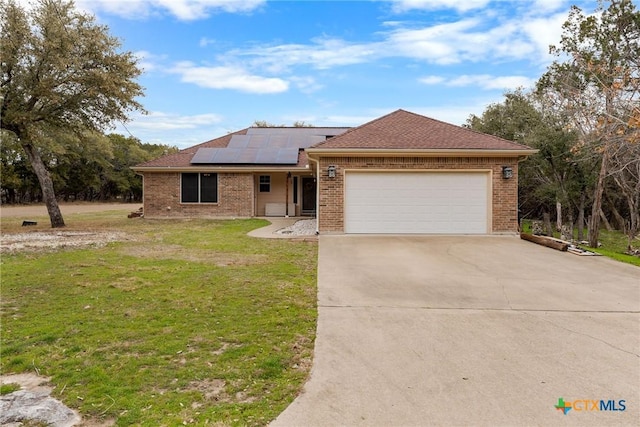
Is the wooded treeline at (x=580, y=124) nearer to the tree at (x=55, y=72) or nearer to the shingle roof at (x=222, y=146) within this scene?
the shingle roof at (x=222, y=146)

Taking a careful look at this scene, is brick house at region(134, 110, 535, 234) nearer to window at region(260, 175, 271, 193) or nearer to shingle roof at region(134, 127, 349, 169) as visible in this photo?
shingle roof at region(134, 127, 349, 169)

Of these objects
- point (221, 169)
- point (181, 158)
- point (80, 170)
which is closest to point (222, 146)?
point (181, 158)

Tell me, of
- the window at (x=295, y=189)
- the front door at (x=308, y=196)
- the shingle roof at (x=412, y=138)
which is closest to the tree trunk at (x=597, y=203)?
the shingle roof at (x=412, y=138)

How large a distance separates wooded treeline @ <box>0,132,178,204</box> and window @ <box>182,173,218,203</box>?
13460 millimetres

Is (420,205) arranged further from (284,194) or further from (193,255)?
(284,194)

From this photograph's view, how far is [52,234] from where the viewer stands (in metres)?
12.2

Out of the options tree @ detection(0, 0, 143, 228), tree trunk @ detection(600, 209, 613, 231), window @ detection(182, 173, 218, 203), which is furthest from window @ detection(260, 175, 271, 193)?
tree trunk @ detection(600, 209, 613, 231)

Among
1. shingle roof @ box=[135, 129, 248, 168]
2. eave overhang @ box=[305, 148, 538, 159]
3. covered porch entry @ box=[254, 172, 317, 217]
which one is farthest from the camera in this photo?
covered porch entry @ box=[254, 172, 317, 217]

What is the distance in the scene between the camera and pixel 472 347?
375cm

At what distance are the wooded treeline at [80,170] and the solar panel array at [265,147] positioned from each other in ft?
42.6

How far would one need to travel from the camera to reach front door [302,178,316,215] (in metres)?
20.2

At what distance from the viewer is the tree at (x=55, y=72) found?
482 inches

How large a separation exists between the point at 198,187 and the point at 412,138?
10.3m

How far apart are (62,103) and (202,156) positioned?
20.2 ft
